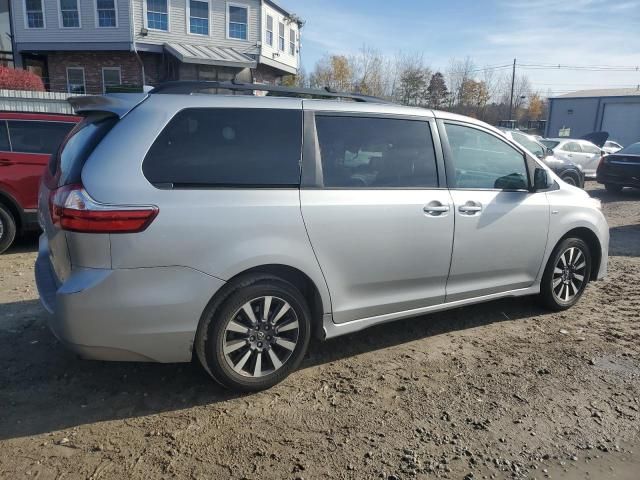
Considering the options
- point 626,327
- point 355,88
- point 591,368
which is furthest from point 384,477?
point 355,88

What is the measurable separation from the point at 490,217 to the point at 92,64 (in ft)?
87.4

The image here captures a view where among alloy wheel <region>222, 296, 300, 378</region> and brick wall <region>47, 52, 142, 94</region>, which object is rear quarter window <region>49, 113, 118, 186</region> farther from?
brick wall <region>47, 52, 142, 94</region>

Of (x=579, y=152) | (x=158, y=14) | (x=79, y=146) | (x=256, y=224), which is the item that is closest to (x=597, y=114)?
(x=579, y=152)

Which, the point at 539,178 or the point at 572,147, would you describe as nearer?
the point at 539,178

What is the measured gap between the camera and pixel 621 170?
532 inches

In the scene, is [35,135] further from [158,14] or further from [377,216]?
[158,14]

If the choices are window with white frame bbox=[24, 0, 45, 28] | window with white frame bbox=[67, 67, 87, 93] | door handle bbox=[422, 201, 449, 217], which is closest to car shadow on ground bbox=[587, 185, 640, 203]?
door handle bbox=[422, 201, 449, 217]

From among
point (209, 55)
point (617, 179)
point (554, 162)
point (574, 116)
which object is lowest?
point (617, 179)

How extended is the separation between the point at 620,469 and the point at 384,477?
4.25 feet

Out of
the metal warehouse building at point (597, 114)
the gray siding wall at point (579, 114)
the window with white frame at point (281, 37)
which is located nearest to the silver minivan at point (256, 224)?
the window with white frame at point (281, 37)

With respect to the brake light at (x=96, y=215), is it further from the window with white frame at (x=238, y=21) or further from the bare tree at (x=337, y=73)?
the bare tree at (x=337, y=73)

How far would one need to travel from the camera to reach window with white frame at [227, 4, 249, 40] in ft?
88.3

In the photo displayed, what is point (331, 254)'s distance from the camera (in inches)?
133

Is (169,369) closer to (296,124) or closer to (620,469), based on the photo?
(296,124)
